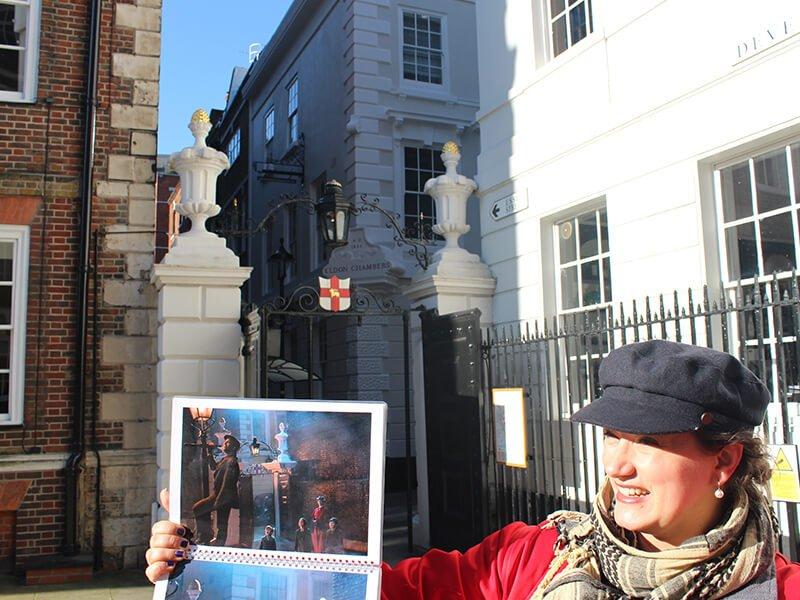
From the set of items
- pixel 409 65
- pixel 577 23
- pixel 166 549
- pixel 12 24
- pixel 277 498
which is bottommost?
pixel 166 549

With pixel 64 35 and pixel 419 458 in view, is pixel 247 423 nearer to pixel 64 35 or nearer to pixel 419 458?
pixel 419 458

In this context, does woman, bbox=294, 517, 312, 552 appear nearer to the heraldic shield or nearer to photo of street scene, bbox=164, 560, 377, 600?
photo of street scene, bbox=164, 560, 377, 600

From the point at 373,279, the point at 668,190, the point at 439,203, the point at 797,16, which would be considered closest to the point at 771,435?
the point at 668,190

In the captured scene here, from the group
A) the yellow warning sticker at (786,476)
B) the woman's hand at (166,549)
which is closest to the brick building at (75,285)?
the yellow warning sticker at (786,476)

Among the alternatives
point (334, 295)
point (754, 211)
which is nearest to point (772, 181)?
point (754, 211)

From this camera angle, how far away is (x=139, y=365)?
8891 millimetres

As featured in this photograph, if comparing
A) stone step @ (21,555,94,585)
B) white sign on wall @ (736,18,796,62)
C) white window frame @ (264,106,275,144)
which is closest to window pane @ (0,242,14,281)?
stone step @ (21,555,94,585)

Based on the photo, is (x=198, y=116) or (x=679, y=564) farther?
(x=198, y=116)

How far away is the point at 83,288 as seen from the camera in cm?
873

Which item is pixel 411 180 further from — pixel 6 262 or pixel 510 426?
pixel 510 426

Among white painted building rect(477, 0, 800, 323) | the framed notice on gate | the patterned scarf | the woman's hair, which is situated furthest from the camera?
the framed notice on gate

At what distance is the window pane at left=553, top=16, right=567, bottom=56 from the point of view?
8.25 metres

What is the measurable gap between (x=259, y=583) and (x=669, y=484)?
1164 mm

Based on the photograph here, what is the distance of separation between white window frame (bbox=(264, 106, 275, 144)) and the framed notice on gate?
16142 millimetres
